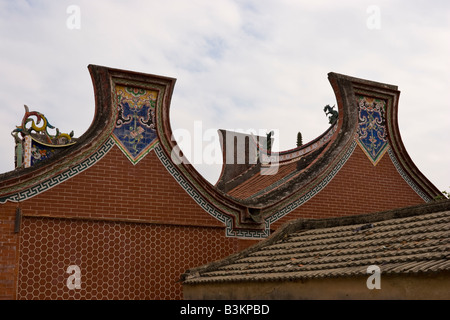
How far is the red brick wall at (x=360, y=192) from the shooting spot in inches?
497

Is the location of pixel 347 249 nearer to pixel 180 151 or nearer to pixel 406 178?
pixel 180 151

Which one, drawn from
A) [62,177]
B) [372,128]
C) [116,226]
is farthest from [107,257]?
[372,128]

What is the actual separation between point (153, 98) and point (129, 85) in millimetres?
497

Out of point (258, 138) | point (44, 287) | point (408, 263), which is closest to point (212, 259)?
point (44, 287)

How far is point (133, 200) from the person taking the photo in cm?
1079

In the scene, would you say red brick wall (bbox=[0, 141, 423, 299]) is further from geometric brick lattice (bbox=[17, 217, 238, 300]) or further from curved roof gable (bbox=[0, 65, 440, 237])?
curved roof gable (bbox=[0, 65, 440, 237])

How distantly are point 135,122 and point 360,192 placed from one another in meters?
4.98

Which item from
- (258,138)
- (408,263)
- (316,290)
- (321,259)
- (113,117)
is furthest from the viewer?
(258,138)

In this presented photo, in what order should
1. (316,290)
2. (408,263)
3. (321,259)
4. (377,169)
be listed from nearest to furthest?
(408,263)
(316,290)
(321,259)
(377,169)

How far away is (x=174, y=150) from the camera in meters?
11.4

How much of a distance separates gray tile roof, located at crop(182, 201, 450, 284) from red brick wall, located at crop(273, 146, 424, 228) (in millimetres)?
1575

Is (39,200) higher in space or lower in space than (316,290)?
higher

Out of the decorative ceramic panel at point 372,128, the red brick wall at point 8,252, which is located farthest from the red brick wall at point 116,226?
the decorative ceramic panel at point 372,128

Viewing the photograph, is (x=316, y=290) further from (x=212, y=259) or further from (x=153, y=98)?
(x=153, y=98)
